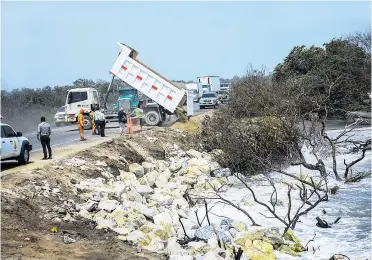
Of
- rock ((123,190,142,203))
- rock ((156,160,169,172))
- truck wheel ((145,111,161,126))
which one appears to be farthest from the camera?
truck wheel ((145,111,161,126))

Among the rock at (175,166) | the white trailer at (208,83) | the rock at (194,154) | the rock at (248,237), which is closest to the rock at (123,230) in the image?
the rock at (248,237)

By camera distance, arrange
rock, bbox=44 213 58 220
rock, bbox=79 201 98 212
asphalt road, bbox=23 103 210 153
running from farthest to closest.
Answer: asphalt road, bbox=23 103 210 153 < rock, bbox=79 201 98 212 < rock, bbox=44 213 58 220

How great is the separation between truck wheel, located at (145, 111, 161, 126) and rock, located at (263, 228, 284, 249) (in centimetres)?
1649

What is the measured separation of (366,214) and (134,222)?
21.8 feet

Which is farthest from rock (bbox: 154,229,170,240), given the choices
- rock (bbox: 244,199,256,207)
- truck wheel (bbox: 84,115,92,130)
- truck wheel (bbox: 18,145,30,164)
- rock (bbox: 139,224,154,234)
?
truck wheel (bbox: 84,115,92,130)

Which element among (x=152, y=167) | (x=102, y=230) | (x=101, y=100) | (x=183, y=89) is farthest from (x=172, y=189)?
(x=101, y=100)

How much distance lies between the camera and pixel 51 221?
993cm

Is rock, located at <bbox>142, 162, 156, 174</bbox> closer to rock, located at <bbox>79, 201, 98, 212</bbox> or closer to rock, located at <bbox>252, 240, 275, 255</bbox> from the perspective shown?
rock, located at <bbox>79, 201, 98, 212</bbox>

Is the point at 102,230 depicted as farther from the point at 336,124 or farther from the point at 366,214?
→ the point at 336,124

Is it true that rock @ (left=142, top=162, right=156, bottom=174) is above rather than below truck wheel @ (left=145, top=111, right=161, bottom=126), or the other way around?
below

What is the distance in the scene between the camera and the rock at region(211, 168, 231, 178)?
1853cm

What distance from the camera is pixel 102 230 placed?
9914 mm

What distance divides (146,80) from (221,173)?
8.13m

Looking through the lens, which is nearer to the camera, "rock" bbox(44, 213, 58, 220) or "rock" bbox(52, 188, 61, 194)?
"rock" bbox(44, 213, 58, 220)
